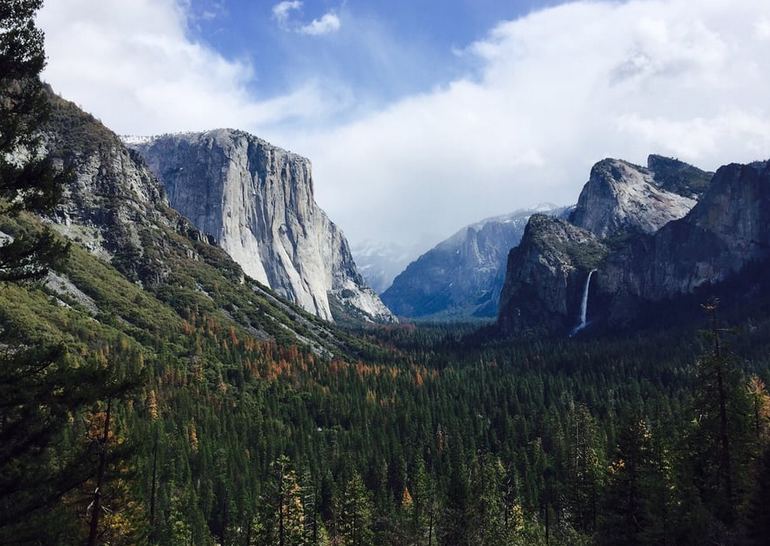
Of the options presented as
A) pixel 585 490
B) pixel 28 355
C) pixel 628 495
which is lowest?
pixel 585 490

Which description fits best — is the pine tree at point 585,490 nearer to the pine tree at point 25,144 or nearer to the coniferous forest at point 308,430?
the coniferous forest at point 308,430

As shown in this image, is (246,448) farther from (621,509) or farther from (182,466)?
(621,509)

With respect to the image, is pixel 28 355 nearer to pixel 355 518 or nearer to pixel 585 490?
pixel 355 518

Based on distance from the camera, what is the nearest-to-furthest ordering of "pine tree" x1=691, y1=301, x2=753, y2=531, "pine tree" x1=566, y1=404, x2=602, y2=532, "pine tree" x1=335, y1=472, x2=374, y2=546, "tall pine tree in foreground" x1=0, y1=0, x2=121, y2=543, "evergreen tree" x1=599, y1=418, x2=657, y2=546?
"tall pine tree in foreground" x1=0, y1=0, x2=121, y2=543, "pine tree" x1=691, y1=301, x2=753, y2=531, "evergreen tree" x1=599, y1=418, x2=657, y2=546, "pine tree" x1=566, y1=404, x2=602, y2=532, "pine tree" x1=335, y1=472, x2=374, y2=546

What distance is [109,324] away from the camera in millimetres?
155000

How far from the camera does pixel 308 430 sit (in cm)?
12581

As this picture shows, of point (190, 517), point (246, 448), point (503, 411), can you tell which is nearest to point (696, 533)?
point (190, 517)

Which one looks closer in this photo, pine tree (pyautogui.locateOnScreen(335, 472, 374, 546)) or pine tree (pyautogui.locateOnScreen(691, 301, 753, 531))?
pine tree (pyautogui.locateOnScreen(691, 301, 753, 531))

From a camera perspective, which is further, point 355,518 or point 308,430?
point 308,430

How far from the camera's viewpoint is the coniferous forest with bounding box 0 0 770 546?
17391 millimetres

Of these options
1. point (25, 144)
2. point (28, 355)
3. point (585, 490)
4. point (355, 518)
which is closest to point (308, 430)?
point (355, 518)

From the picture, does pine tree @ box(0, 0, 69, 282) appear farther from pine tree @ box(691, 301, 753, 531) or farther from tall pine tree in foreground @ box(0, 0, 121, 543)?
pine tree @ box(691, 301, 753, 531)

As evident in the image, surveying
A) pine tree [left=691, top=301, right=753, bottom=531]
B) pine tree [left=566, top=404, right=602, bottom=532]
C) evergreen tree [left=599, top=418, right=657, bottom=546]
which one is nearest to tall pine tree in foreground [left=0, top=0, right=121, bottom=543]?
pine tree [left=691, top=301, right=753, bottom=531]

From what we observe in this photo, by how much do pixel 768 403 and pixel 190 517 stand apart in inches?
2852
